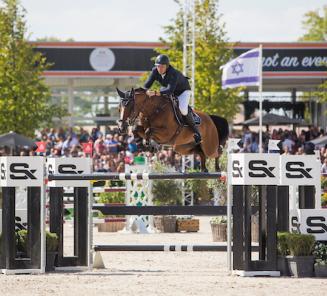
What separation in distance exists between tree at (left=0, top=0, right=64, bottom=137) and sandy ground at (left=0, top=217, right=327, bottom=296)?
1824cm

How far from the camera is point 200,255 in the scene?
14.0 metres

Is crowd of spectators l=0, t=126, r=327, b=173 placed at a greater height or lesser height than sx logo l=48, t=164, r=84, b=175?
greater

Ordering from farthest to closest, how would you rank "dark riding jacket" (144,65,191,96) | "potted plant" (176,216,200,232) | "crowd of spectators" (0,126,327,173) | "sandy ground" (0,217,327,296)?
"crowd of spectators" (0,126,327,173) < "potted plant" (176,216,200,232) < "dark riding jacket" (144,65,191,96) < "sandy ground" (0,217,327,296)

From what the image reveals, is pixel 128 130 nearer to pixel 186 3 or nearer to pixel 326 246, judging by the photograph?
pixel 326 246

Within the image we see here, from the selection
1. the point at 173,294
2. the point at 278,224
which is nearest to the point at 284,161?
the point at 278,224

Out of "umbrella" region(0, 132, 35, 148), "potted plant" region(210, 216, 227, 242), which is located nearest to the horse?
"potted plant" region(210, 216, 227, 242)

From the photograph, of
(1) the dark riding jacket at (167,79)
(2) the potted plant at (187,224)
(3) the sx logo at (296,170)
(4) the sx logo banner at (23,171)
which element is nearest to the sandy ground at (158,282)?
(4) the sx logo banner at (23,171)

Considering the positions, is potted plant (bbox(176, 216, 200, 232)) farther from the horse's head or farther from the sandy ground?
the horse's head

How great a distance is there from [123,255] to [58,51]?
22556 millimetres

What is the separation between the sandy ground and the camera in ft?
31.2

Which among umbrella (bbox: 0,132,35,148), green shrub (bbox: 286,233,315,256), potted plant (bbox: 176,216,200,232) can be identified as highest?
umbrella (bbox: 0,132,35,148)

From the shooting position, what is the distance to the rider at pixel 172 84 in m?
13.3

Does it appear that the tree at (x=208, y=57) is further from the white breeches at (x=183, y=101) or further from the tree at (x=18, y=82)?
the white breeches at (x=183, y=101)

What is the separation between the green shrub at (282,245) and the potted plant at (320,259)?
12.4 inches
